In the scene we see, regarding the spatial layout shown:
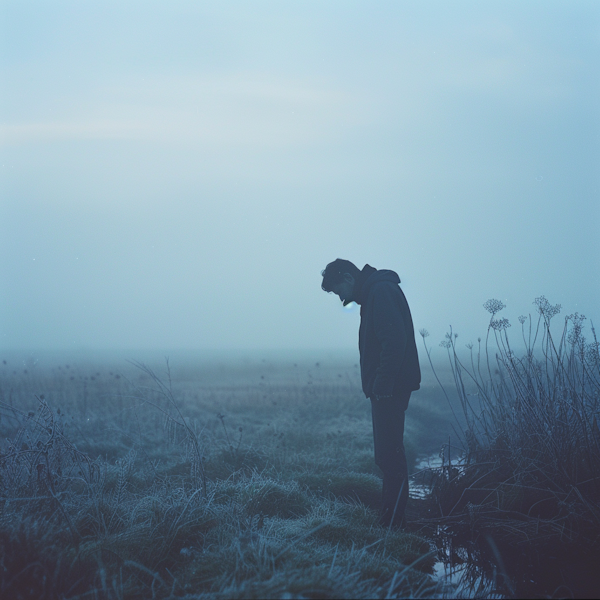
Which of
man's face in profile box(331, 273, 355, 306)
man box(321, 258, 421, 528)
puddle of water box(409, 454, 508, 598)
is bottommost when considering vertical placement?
puddle of water box(409, 454, 508, 598)

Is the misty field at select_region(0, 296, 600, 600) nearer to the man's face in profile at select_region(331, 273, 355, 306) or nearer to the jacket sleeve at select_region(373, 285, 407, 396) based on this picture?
the jacket sleeve at select_region(373, 285, 407, 396)

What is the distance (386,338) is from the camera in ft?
14.7

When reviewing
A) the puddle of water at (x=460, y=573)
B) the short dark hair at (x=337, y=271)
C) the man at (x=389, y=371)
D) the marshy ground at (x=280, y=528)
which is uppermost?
the short dark hair at (x=337, y=271)

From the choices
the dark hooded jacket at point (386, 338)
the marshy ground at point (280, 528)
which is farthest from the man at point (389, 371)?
the marshy ground at point (280, 528)

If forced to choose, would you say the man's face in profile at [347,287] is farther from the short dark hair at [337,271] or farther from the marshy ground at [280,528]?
the marshy ground at [280,528]

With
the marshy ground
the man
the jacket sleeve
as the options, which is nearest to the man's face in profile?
the man

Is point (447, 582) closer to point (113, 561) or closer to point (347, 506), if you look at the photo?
point (347, 506)

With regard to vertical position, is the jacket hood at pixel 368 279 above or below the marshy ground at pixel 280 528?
above

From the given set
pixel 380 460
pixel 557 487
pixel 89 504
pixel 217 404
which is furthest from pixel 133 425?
pixel 557 487

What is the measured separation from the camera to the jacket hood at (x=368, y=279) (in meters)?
4.75

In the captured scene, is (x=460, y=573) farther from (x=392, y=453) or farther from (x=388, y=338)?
(x=388, y=338)

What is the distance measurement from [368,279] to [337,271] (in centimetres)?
28

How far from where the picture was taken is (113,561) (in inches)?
147

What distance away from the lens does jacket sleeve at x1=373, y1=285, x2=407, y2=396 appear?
4.42 metres
